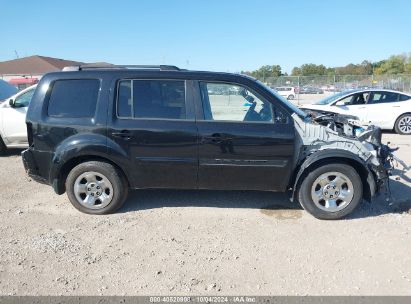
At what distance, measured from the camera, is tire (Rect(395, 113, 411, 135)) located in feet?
35.2

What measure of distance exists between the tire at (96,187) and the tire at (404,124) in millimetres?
9396

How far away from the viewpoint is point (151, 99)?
4.36m

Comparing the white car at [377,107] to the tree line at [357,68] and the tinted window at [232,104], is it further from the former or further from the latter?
the tree line at [357,68]

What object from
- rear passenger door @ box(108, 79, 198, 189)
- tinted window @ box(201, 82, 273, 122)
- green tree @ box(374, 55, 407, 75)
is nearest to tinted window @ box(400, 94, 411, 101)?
tinted window @ box(201, 82, 273, 122)

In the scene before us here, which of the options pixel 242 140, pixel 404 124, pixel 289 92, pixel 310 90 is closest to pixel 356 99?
pixel 404 124

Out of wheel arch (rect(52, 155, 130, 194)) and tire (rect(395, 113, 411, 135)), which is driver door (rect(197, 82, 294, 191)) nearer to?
wheel arch (rect(52, 155, 130, 194))

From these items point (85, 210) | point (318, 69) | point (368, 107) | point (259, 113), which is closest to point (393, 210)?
point (259, 113)

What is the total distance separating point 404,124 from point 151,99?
9.32 meters


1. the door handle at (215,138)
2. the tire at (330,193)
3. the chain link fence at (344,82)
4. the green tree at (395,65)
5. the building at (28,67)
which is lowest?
the tire at (330,193)

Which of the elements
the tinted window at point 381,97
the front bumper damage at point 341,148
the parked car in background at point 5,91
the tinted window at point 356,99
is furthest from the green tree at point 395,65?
the front bumper damage at point 341,148

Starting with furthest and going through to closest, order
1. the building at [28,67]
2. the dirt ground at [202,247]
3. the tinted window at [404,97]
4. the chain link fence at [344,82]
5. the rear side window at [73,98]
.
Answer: the building at [28,67], the chain link fence at [344,82], the tinted window at [404,97], the rear side window at [73,98], the dirt ground at [202,247]

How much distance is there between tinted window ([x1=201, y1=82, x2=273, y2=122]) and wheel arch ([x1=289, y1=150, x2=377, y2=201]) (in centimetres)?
72

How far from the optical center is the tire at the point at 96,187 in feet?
14.6

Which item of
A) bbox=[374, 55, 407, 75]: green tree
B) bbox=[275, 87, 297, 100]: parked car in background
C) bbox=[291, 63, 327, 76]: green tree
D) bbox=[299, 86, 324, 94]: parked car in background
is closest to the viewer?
bbox=[275, 87, 297, 100]: parked car in background
